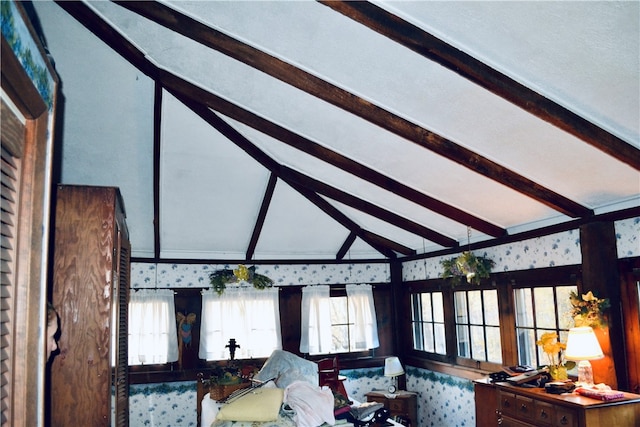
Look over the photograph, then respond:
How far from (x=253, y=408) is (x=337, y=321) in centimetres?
405

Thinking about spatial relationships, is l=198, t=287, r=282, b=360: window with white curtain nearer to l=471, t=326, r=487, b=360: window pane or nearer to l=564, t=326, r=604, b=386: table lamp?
l=471, t=326, r=487, b=360: window pane

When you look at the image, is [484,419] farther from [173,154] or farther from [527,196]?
[173,154]

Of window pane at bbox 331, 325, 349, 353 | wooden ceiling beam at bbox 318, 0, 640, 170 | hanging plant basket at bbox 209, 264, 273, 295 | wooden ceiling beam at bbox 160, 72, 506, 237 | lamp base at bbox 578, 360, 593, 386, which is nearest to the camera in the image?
wooden ceiling beam at bbox 318, 0, 640, 170

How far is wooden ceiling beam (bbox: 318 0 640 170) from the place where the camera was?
9.64ft

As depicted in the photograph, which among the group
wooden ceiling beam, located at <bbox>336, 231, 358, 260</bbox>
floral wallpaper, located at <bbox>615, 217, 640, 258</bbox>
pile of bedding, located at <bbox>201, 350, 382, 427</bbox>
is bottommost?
pile of bedding, located at <bbox>201, 350, 382, 427</bbox>

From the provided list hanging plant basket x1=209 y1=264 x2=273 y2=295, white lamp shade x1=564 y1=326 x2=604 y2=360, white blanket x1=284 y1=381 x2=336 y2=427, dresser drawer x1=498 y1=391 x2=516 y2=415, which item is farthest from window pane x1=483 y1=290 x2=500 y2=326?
hanging plant basket x1=209 y1=264 x2=273 y2=295

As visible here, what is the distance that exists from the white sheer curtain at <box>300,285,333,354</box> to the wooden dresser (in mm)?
1056

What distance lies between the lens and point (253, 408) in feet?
14.6

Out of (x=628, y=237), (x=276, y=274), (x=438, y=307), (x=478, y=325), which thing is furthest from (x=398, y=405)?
(x=628, y=237)

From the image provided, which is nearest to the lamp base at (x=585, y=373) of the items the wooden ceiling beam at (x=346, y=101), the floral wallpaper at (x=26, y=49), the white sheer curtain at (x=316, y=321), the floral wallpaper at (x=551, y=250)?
the floral wallpaper at (x=551, y=250)

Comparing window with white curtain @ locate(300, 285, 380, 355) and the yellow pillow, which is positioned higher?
window with white curtain @ locate(300, 285, 380, 355)

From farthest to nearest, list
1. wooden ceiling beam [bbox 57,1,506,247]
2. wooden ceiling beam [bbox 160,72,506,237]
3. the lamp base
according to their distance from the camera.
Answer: wooden ceiling beam [bbox 160,72,506,237], the lamp base, wooden ceiling beam [bbox 57,1,506,247]

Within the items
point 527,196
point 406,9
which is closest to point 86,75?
point 406,9

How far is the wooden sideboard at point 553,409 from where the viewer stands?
3.99 metres
